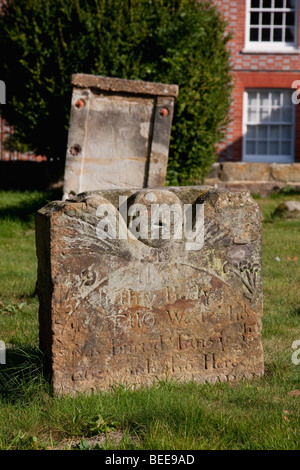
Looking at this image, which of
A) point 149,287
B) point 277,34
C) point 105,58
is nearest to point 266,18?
point 277,34

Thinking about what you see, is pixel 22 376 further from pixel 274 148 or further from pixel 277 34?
pixel 277 34

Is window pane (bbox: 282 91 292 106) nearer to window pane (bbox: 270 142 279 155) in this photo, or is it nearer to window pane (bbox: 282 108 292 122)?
window pane (bbox: 282 108 292 122)

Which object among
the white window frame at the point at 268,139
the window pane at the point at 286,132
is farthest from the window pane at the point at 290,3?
the window pane at the point at 286,132

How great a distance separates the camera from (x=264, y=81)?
15438 millimetres

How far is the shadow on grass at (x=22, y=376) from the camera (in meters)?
3.42

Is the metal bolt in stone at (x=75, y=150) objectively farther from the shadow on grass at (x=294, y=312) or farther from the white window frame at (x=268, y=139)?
the white window frame at (x=268, y=139)

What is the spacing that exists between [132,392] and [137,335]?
316mm

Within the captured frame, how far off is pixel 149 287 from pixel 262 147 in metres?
13.0

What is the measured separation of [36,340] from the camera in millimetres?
4422

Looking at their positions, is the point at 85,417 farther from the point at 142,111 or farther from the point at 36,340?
the point at 142,111

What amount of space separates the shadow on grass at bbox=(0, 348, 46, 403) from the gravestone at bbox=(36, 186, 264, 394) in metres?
0.11

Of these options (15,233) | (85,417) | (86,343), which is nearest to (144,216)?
(86,343)

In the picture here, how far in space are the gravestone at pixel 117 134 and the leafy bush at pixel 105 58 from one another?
218 cm
